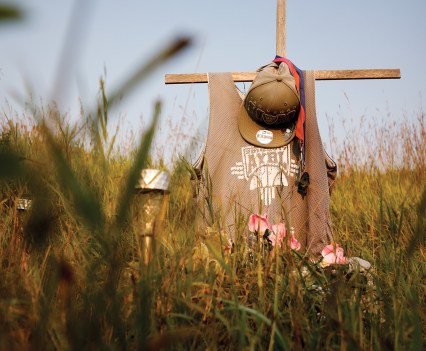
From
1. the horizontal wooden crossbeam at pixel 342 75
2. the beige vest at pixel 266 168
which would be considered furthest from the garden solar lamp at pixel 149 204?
the horizontal wooden crossbeam at pixel 342 75

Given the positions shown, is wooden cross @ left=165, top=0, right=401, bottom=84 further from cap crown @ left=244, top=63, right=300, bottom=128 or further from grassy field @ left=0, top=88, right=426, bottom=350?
grassy field @ left=0, top=88, right=426, bottom=350

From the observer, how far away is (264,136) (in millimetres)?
2562

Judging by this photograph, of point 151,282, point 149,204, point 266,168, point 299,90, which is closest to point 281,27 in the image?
point 299,90

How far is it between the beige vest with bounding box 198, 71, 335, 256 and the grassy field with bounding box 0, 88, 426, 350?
22 cm

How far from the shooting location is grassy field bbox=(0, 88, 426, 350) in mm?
291

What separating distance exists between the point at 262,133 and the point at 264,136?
22 mm

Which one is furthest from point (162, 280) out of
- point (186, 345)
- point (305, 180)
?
point (305, 180)

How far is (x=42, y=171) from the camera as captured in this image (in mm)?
298

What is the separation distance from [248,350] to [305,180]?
1.65m

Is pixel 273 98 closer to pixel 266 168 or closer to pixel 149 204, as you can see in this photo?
Answer: pixel 266 168

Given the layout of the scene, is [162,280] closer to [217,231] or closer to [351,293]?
[217,231]

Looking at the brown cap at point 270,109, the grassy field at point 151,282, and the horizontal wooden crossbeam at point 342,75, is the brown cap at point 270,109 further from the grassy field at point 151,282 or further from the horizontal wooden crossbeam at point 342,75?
the grassy field at point 151,282

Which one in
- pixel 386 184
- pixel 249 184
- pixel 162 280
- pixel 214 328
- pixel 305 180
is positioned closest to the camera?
pixel 214 328

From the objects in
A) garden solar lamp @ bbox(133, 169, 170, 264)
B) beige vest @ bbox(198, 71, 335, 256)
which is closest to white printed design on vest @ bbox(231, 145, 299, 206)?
beige vest @ bbox(198, 71, 335, 256)
